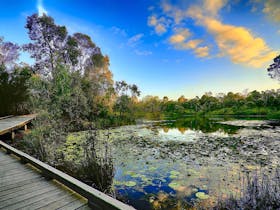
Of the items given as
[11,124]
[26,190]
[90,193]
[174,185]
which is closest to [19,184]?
[26,190]

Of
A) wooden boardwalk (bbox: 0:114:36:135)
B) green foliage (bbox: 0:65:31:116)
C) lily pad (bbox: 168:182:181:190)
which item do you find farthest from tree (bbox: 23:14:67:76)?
lily pad (bbox: 168:182:181:190)

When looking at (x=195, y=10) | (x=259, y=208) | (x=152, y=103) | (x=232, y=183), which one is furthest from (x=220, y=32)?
(x=152, y=103)

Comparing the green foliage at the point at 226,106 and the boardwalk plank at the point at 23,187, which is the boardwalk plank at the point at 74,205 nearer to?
the boardwalk plank at the point at 23,187

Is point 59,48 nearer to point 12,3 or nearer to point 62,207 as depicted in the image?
point 12,3

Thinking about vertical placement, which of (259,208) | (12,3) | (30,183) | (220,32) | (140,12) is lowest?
(259,208)

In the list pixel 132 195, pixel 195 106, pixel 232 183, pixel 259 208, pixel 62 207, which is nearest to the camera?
pixel 62 207

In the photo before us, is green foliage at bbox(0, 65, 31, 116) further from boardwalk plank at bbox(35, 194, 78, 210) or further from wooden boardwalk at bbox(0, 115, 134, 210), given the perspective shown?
boardwalk plank at bbox(35, 194, 78, 210)

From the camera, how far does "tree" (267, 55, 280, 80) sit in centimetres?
2298

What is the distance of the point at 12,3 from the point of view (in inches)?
325

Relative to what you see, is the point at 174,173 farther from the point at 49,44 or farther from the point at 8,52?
the point at 8,52

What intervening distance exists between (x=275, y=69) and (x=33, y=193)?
3163 cm

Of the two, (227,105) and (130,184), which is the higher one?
(227,105)

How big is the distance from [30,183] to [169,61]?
1822cm

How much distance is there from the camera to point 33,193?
2055mm
